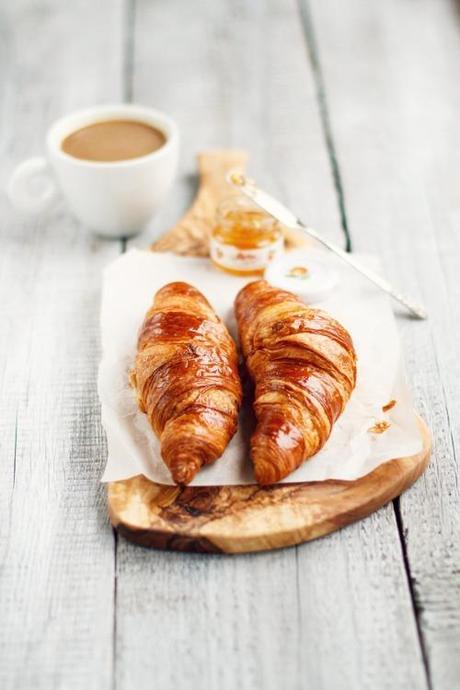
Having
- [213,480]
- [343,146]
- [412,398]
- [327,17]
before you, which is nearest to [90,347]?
[213,480]

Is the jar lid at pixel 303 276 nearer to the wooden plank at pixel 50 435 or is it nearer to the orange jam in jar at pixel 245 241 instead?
the orange jam in jar at pixel 245 241

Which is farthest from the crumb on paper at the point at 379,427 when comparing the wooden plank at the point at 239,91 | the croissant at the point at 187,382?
the wooden plank at the point at 239,91

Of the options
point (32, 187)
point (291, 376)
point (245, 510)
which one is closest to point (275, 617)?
point (245, 510)

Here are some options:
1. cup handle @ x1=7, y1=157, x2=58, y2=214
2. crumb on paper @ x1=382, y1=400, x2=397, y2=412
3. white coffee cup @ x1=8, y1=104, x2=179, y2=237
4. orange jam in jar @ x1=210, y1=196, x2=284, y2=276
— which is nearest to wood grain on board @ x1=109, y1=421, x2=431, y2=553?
crumb on paper @ x1=382, y1=400, x2=397, y2=412

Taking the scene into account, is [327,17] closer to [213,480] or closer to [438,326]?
[438,326]

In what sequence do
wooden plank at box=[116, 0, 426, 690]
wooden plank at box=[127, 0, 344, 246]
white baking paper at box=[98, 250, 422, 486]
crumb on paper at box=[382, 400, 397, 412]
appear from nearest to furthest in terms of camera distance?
wooden plank at box=[116, 0, 426, 690]
white baking paper at box=[98, 250, 422, 486]
crumb on paper at box=[382, 400, 397, 412]
wooden plank at box=[127, 0, 344, 246]

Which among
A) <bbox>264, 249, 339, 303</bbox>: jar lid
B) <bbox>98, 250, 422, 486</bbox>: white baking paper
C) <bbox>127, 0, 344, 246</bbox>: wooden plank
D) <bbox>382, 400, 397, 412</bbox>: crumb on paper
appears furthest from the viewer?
<bbox>127, 0, 344, 246</bbox>: wooden plank

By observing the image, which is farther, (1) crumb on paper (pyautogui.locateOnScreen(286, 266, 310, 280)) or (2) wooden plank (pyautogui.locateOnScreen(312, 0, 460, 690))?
(1) crumb on paper (pyautogui.locateOnScreen(286, 266, 310, 280))

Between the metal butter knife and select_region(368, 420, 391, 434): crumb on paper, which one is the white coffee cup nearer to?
the metal butter knife
